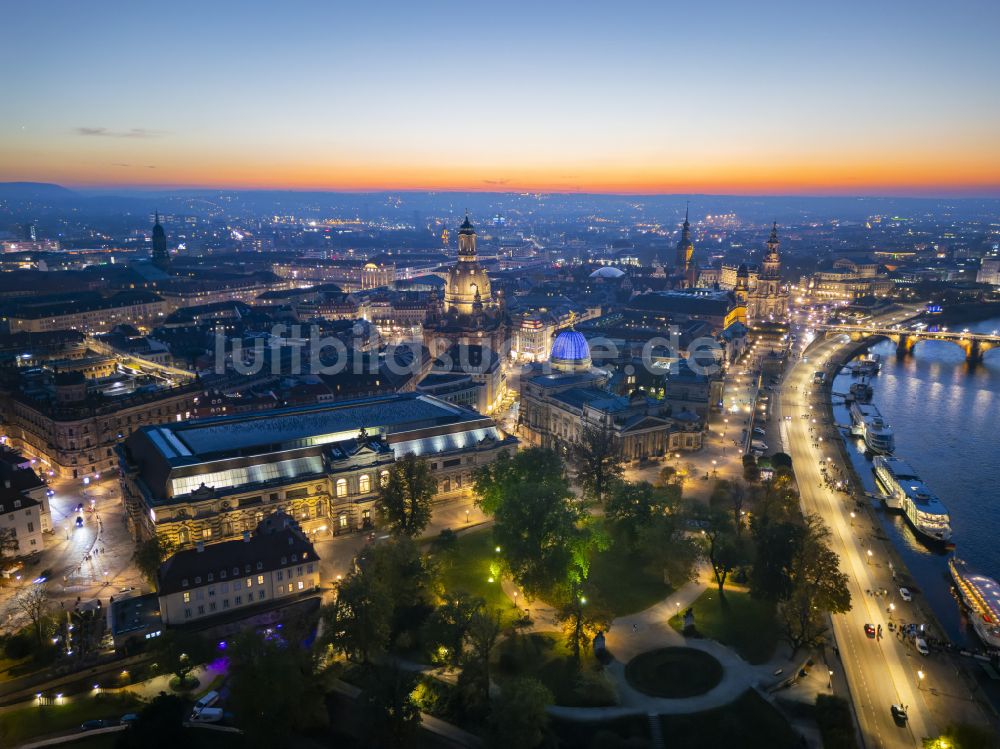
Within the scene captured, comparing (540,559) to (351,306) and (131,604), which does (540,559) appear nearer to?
(131,604)

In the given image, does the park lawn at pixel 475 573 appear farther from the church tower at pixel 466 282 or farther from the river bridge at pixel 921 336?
the river bridge at pixel 921 336

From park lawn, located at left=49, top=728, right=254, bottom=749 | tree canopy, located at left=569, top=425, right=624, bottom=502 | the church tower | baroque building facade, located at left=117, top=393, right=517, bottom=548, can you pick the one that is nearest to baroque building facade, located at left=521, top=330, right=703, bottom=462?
tree canopy, located at left=569, top=425, right=624, bottom=502

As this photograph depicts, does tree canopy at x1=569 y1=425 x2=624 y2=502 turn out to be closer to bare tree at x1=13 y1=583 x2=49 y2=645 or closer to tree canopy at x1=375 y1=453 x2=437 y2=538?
tree canopy at x1=375 y1=453 x2=437 y2=538

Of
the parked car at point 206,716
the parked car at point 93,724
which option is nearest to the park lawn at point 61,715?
the parked car at point 93,724

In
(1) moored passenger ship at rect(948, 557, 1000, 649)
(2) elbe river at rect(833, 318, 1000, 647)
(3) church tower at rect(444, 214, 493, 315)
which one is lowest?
(2) elbe river at rect(833, 318, 1000, 647)

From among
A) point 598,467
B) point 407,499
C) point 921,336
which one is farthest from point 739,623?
point 921,336

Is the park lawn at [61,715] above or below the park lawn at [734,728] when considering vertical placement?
below

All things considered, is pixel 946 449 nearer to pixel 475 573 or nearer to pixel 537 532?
pixel 537 532
